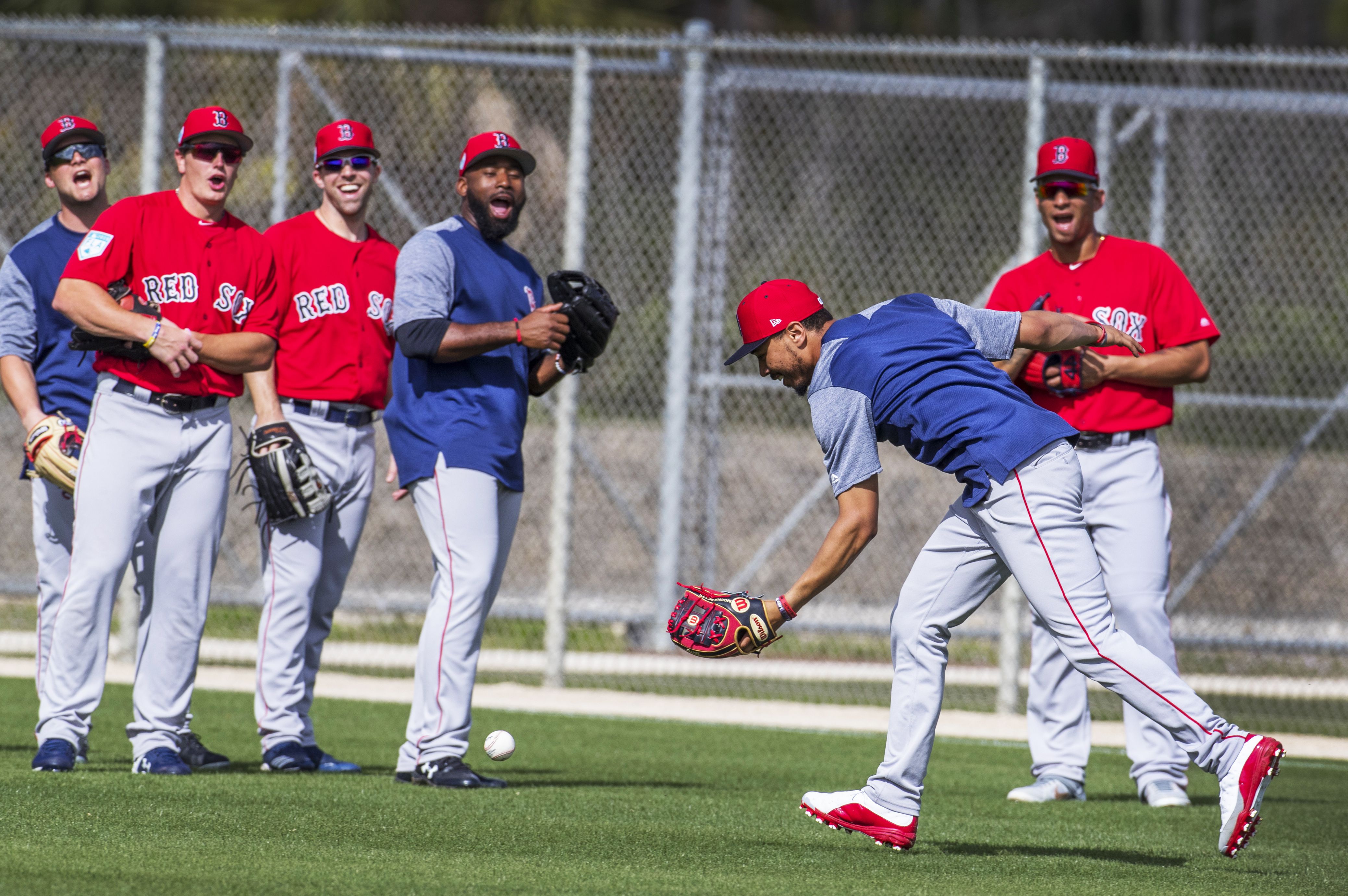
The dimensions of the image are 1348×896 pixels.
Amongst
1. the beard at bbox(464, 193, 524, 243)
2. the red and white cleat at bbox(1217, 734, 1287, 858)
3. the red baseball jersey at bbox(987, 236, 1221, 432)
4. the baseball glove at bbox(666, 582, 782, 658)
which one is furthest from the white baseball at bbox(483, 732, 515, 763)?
the red and white cleat at bbox(1217, 734, 1287, 858)

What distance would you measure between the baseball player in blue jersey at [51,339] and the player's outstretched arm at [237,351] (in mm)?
874

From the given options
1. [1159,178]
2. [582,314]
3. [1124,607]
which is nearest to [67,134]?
[582,314]

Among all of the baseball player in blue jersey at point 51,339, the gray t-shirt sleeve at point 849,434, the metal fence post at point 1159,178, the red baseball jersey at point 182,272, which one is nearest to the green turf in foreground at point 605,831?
the baseball player in blue jersey at point 51,339

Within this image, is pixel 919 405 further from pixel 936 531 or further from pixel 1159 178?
pixel 1159 178

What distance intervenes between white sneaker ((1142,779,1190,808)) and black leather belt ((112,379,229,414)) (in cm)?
393

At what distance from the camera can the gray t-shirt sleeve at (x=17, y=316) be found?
21.1 feet

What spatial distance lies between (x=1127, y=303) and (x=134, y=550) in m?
4.02

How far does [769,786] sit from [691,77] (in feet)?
15.0

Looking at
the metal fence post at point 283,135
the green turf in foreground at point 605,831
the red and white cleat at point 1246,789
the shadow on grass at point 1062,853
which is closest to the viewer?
the green turf in foreground at point 605,831

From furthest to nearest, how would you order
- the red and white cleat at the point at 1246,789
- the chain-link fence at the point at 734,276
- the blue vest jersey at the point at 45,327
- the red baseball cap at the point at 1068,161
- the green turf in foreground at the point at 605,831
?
the chain-link fence at the point at 734,276, the red baseball cap at the point at 1068,161, the blue vest jersey at the point at 45,327, the red and white cleat at the point at 1246,789, the green turf in foreground at the point at 605,831

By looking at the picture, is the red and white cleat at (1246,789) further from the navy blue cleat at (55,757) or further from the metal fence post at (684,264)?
the metal fence post at (684,264)

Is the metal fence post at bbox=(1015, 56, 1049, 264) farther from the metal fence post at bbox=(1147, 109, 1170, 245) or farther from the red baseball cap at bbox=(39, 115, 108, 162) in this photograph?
the red baseball cap at bbox=(39, 115, 108, 162)

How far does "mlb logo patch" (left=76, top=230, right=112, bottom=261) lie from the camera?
5.87 metres

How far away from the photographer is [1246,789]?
4.57 metres
